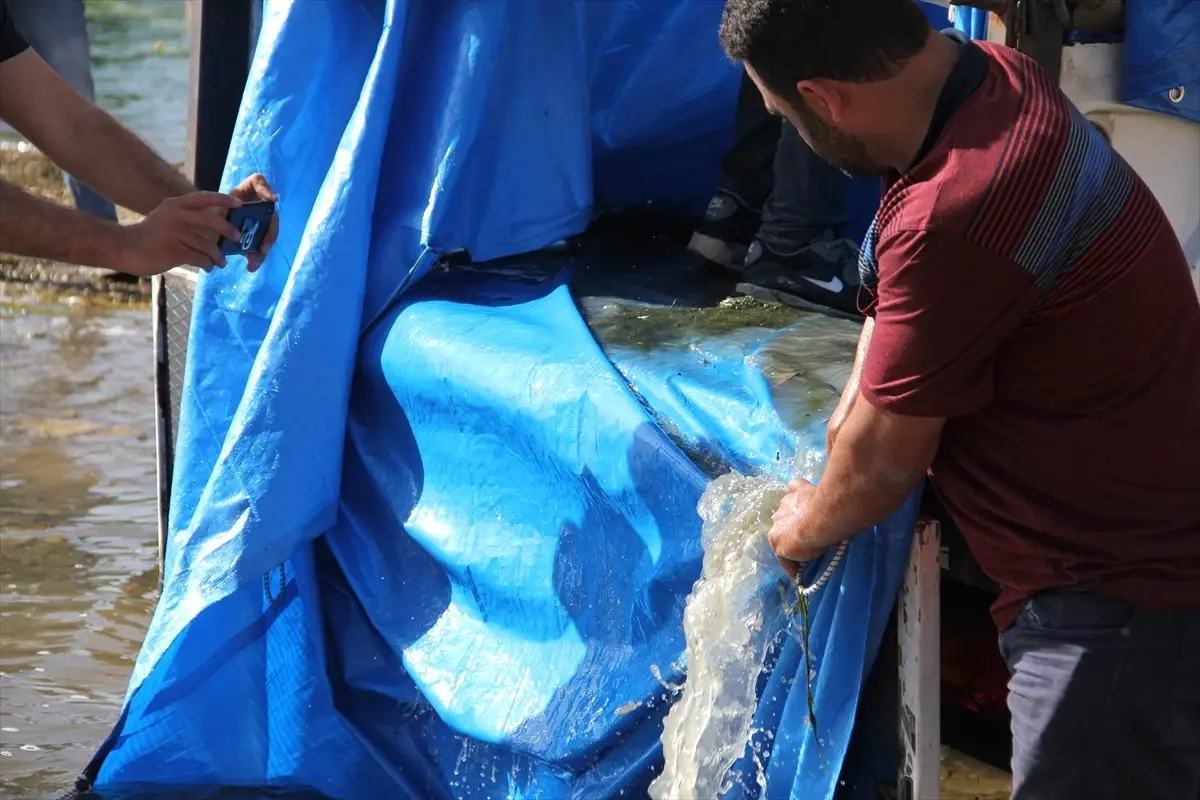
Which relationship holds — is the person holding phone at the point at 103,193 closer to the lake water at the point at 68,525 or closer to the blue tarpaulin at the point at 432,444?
the blue tarpaulin at the point at 432,444

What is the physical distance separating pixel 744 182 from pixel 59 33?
14.4 ft

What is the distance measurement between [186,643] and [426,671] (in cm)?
54

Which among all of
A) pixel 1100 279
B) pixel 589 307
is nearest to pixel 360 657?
pixel 589 307

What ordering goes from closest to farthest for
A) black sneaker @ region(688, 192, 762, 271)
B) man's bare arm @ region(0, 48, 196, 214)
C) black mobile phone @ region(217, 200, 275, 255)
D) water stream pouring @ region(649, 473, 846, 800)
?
water stream pouring @ region(649, 473, 846, 800)
black mobile phone @ region(217, 200, 275, 255)
man's bare arm @ region(0, 48, 196, 214)
black sneaker @ region(688, 192, 762, 271)

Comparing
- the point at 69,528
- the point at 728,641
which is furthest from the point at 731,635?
the point at 69,528

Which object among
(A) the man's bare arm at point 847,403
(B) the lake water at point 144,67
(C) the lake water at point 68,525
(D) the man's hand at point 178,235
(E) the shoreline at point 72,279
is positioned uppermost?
(D) the man's hand at point 178,235

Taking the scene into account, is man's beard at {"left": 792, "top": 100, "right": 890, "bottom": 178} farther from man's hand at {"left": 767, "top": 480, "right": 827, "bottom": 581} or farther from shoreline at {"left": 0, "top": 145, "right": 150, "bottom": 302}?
shoreline at {"left": 0, "top": 145, "right": 150, "bottom": 302}

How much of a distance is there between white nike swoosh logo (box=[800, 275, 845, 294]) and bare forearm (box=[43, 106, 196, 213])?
4.41 feet

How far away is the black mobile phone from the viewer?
110 inches

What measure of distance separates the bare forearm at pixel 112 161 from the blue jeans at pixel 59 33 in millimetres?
3871

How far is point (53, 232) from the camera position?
2598 millimetres

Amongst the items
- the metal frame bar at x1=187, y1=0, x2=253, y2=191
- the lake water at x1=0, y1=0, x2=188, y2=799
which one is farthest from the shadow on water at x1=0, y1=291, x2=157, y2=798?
the metal frame bar at x1=187, y1=0, x2=253, y2=191

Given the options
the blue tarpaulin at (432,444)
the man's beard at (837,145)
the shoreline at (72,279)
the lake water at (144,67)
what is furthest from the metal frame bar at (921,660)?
A: the lake water at (144,67)

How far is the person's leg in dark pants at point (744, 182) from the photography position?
3.65 metres
